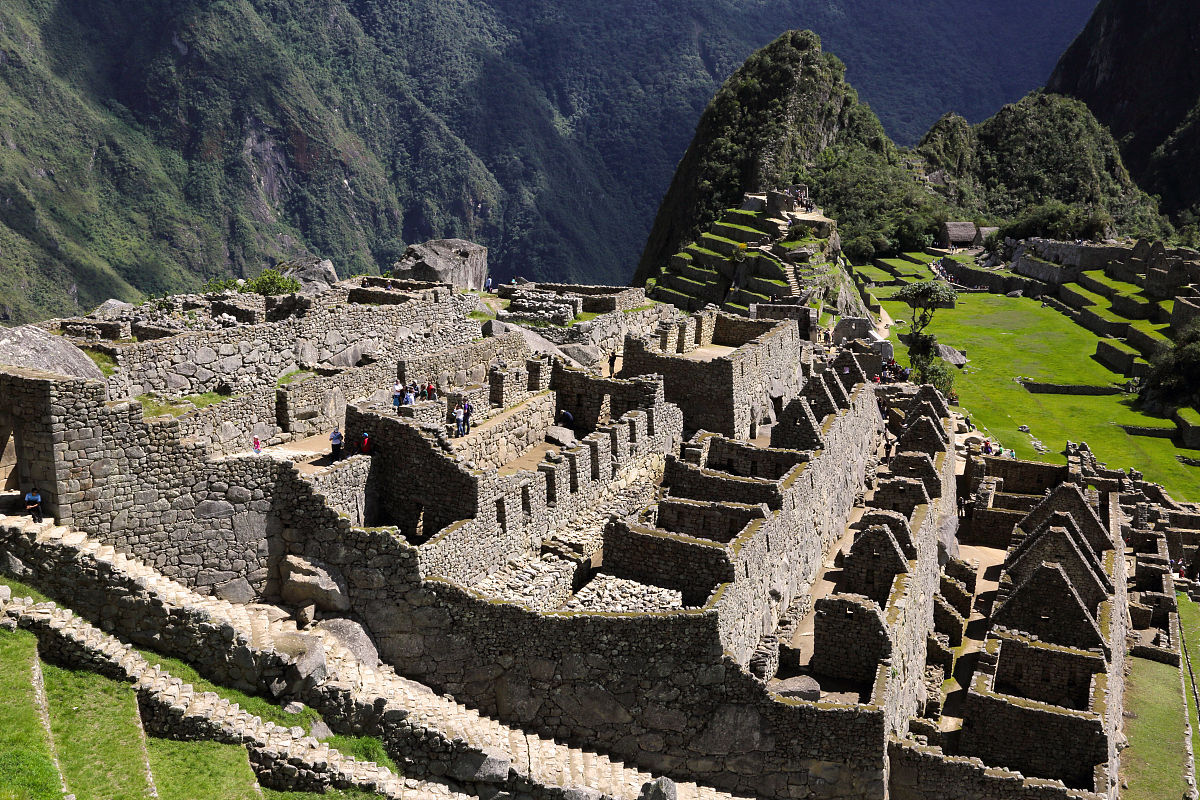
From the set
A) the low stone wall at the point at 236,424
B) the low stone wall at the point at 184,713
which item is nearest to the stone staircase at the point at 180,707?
the low stone wall at the point at 184,713

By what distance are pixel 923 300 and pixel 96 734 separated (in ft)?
237

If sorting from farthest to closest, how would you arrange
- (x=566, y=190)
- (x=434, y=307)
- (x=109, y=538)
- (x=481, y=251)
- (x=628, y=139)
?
(x=628, y=139), (x=566, y=190), (x=481, y=251), (x=434, y=307), (x=109, y=538)

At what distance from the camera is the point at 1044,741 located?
2028cm

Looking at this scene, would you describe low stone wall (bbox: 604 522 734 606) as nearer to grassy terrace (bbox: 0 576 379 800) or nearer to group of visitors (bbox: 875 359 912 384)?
grassy terrace (bbox: 0 576 379 800)

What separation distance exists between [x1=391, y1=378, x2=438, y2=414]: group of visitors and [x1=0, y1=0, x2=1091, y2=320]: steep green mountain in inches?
1884

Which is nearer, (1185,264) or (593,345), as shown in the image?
(593,345)

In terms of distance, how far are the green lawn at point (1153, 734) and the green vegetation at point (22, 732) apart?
1884cm

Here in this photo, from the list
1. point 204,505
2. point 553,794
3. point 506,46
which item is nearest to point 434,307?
point 204,505

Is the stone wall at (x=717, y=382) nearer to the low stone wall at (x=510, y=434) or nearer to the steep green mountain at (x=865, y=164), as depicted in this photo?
the low stone wall at (x=510, y=434)

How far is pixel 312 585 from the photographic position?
17.6 metres

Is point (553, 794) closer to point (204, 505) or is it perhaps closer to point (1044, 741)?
point (204, 505)

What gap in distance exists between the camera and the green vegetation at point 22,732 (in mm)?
12070

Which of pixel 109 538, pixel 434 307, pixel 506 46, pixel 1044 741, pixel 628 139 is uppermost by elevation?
pixel 506 46

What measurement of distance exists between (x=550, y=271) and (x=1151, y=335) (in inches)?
2162
